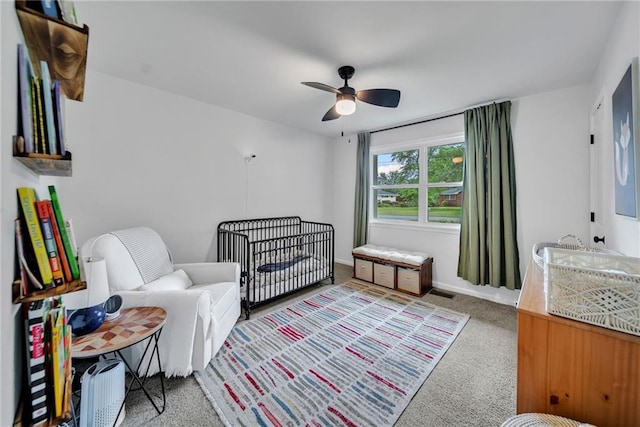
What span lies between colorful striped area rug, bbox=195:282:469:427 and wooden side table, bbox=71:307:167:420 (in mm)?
395

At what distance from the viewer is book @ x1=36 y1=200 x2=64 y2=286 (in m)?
0.76

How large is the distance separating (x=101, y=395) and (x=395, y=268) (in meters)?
3.07

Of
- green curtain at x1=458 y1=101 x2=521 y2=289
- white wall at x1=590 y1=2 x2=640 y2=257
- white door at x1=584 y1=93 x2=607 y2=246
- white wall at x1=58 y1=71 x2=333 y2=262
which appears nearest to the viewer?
white wall at x1=590 y1=2 x2=640 y2=257

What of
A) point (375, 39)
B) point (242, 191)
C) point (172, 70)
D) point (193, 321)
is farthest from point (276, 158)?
point (193, 321)

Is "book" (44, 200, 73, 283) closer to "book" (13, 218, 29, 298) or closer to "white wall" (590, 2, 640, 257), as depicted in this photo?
"book" (13, 218, 29, 298)

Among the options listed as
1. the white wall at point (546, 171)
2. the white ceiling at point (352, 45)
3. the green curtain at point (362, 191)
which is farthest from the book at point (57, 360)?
the green curtain at point (362, 191)

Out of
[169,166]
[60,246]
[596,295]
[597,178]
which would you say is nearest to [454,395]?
[596,295]

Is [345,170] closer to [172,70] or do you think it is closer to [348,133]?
[348,133]

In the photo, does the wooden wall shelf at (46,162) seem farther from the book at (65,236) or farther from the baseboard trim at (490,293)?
the baseboard trim at (490,293)

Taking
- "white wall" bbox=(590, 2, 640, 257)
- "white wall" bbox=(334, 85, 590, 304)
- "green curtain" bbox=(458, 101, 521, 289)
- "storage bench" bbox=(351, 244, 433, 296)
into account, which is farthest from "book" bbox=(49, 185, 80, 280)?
"white wall" bbox=(334, 85, 590, 304)

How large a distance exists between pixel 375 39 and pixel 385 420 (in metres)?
2.50

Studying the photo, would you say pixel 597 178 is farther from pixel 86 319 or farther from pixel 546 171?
pixel 86 319

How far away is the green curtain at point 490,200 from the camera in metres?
2.90

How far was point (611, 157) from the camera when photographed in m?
1.79
